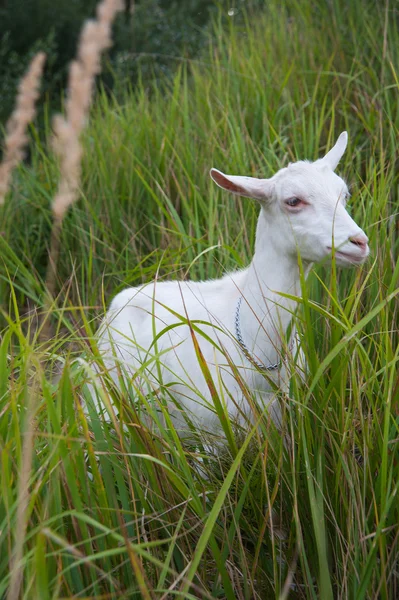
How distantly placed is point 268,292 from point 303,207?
366mm

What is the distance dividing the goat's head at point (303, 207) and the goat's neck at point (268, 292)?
44mm

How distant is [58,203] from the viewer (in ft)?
4.97

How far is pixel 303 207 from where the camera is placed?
309 cm

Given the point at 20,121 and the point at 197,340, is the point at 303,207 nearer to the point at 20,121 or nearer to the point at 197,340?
the point at 197,340

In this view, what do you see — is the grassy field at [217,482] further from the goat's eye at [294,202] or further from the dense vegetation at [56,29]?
the dense vegetation at [56,29]

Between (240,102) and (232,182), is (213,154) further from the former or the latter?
(232,182)

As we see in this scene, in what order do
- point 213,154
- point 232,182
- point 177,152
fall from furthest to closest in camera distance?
point 177,152, point 213,154, point 232,182

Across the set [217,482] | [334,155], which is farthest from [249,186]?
[217,482]

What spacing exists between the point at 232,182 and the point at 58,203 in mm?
1688

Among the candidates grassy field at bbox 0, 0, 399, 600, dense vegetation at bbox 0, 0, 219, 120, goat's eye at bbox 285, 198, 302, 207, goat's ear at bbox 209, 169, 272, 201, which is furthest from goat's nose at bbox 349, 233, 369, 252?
dense vegetation at bbox 0, 0, 219, 120

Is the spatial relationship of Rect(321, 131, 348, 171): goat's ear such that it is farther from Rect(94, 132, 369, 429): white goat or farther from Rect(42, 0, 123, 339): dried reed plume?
Rect(42, 0, 123, 339): dried reed plume

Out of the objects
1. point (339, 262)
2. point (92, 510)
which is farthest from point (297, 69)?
point (92, 510)

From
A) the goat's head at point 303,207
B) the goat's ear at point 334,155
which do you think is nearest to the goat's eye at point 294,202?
the goat's head at point 303,207

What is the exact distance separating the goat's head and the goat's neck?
44 mm
